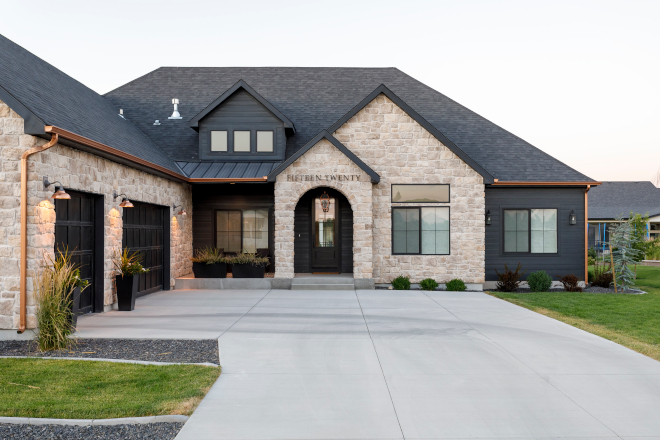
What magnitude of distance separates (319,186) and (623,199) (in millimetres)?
33446

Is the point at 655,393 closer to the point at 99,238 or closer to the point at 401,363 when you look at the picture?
the point at 401,363

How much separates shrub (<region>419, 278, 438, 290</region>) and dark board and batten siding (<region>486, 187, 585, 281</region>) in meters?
2.46

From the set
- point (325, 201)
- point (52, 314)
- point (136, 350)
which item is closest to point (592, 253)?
point (325, 201)

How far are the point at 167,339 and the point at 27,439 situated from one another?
3.58 m

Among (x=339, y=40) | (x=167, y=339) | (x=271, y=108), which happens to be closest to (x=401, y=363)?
(x=167, y=339)

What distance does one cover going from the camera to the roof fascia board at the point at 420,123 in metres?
14.1

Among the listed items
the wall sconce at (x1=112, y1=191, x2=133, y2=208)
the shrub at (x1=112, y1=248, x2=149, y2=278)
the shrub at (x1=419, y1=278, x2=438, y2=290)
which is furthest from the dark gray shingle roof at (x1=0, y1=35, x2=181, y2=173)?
the shrub at (x1=419, y1=278, x2=438, y2=290)

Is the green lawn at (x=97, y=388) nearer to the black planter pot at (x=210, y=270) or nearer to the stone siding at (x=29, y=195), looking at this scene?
the stone siding at (x=29, y=195)

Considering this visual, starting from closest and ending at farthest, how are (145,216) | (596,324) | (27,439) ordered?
(27,439), (596,324), (145,216)

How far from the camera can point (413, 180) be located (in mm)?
14406

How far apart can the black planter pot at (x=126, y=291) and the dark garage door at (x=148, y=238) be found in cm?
131

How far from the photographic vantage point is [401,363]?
5996 millimetres

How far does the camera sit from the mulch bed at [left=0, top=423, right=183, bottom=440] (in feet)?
12.4

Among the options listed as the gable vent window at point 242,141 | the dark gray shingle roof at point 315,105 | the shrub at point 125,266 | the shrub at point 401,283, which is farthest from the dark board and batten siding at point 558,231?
the shrub at point 125,266
